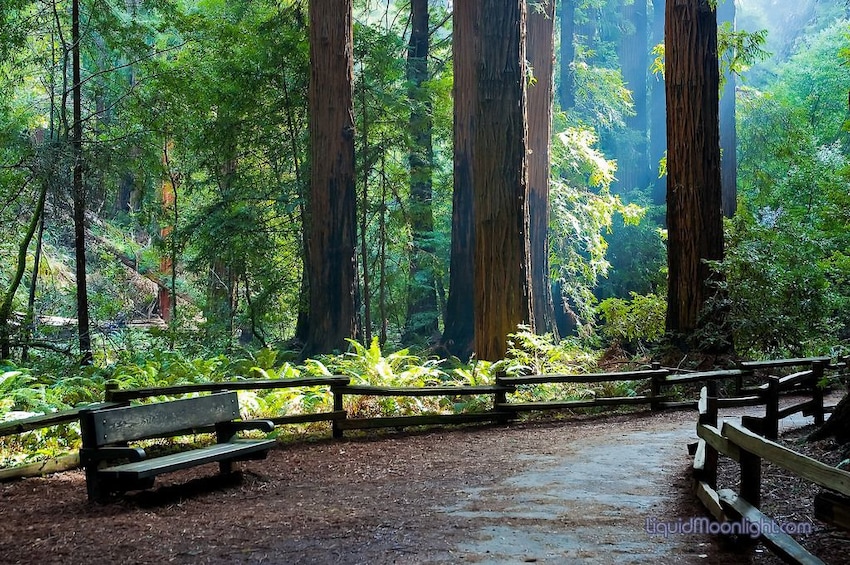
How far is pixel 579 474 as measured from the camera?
756 centimetres

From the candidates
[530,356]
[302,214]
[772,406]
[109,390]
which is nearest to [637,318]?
[530,356]

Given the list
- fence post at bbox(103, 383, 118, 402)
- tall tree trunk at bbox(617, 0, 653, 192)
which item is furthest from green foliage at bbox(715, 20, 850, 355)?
fence post at bbox(103, 383, 118, 402)

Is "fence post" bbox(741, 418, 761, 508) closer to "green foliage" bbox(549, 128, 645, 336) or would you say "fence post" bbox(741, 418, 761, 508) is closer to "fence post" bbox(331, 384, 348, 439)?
"fence post" bbox(331, 384, 348, 439)

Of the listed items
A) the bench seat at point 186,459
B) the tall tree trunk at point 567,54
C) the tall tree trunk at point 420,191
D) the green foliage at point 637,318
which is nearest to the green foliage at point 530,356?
the green foliage at point 637,318

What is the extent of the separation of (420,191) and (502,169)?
→ 8.82 m

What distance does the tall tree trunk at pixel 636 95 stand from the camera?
36219 millimetres

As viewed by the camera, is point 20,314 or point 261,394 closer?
point 261,394

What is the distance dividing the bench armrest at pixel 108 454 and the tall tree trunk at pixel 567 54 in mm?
26320

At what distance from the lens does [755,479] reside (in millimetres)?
5129

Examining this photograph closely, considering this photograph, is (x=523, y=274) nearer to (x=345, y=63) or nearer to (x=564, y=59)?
(x=345, y=63)

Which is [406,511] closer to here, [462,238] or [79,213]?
[79,213]

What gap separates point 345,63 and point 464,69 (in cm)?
370

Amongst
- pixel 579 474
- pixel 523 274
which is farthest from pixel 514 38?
pixel 579 474

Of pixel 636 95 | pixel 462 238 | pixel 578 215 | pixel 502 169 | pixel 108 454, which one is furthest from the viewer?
pixel 636 95
